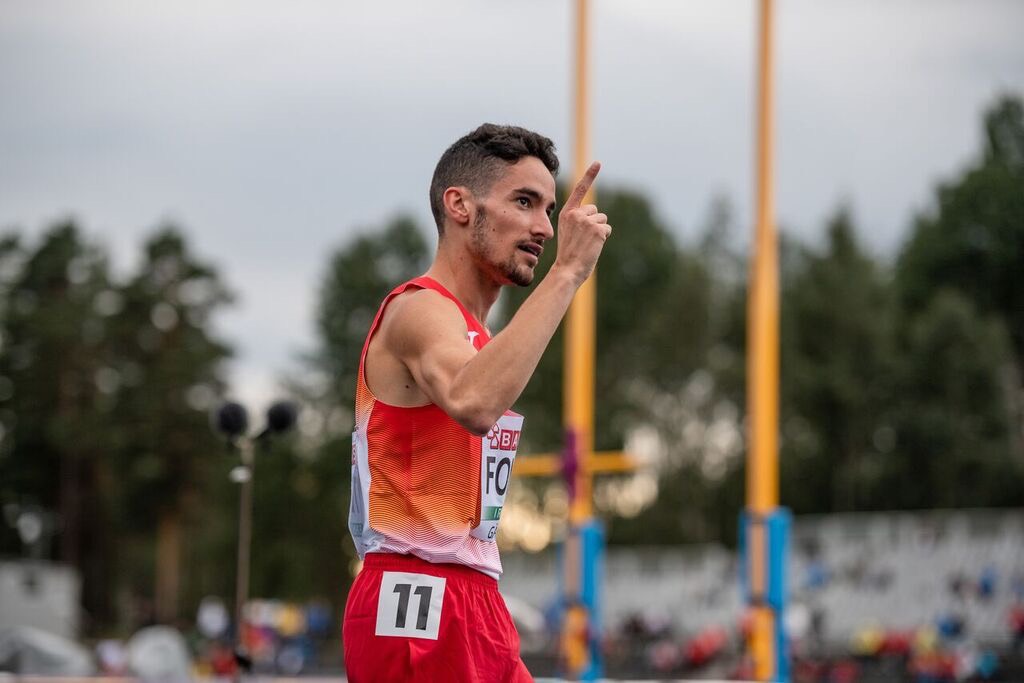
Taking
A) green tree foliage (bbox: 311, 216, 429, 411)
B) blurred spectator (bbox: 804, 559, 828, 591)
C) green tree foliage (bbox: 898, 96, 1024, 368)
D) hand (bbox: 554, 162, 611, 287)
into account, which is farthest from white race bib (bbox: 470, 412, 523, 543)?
green tree foliage (bbox: 311, 216, 429, 411)

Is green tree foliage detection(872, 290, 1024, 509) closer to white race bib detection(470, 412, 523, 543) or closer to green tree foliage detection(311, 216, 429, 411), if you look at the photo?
green tree foliage detection(311, 216, 429, 411)

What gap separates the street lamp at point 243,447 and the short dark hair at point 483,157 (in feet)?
13.6

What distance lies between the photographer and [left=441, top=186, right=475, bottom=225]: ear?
2.96 metres

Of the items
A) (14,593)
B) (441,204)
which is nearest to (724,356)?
(14,593)

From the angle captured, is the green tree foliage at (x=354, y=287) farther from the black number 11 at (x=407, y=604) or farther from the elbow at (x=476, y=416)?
the elbow at (x=476, y=416)

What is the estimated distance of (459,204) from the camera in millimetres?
2967

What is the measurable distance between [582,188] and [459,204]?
0.27 meters

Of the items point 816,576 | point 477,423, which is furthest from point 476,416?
point 816,576

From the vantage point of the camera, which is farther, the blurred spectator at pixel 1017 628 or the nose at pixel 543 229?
the blurred spectator at pixel 1017 628

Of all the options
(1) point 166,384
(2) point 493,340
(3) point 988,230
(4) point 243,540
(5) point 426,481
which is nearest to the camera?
(2) point 493,340

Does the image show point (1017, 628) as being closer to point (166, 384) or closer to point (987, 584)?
point (987, 584)

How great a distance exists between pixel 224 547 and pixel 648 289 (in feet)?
57.0

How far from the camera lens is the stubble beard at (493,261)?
2.91 m

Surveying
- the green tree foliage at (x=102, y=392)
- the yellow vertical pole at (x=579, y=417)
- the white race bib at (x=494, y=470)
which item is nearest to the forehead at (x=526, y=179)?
the white race bib at (x=494, y=470)
